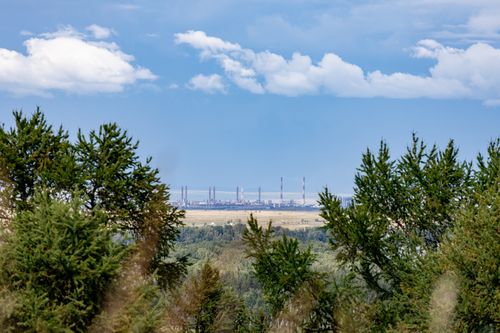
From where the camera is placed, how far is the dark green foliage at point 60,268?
86.0 ft

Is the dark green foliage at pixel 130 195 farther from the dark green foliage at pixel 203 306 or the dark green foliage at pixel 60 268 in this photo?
the dark green foliage at pixel 60 268

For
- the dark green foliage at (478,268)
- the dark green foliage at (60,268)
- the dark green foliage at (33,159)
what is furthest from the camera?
the dark green foliage at (33,159)

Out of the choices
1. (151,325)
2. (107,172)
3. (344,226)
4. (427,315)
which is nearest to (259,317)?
(344,226)

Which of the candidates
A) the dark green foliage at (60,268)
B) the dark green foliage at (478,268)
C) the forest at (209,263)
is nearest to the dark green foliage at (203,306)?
the forest at (209,263)

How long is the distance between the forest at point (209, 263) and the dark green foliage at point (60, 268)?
54 mm

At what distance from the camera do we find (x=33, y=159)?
4338cm

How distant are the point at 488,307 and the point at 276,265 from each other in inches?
546

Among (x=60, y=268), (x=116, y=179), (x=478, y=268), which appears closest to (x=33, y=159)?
(x=116, y=179)

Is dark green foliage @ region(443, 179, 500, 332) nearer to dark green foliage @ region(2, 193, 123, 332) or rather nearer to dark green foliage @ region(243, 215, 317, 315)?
dark green foliage @ region(243, 215, 317, 315)

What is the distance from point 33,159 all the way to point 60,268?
1802 centimetres

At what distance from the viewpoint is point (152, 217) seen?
143ft

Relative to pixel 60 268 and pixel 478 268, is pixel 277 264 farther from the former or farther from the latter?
pixel 60 268

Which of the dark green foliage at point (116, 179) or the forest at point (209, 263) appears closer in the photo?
the forest at point (209, 263)

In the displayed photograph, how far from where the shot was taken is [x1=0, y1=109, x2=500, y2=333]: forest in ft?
88.7
